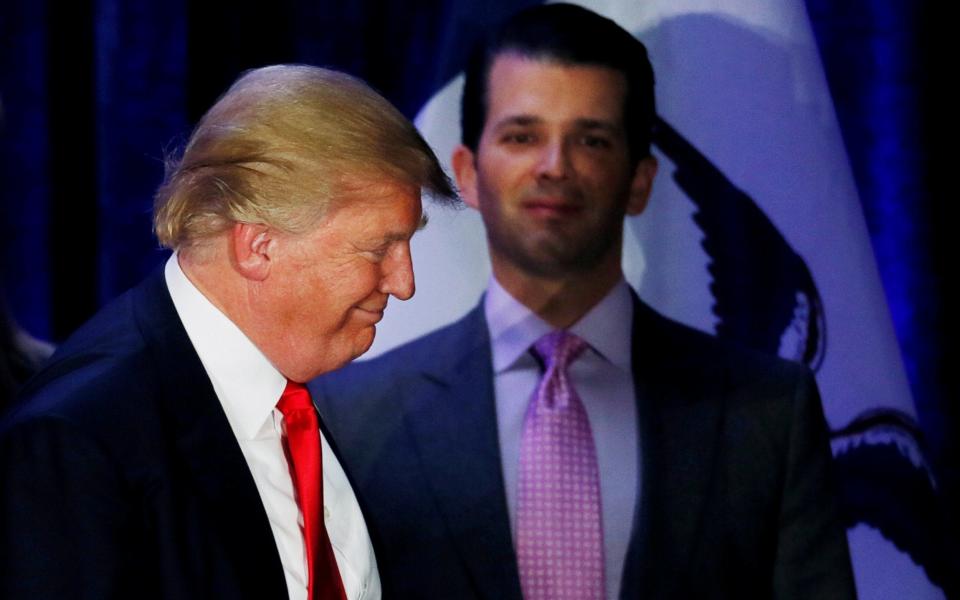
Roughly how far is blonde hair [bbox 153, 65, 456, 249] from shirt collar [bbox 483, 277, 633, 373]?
632 mm

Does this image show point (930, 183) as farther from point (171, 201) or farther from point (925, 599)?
point (171, 201)

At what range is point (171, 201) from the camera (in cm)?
125

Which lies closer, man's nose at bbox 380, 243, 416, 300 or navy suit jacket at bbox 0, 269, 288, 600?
navy suit jacket at bbox 0, 269, 288, 600

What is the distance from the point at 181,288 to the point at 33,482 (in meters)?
0.26

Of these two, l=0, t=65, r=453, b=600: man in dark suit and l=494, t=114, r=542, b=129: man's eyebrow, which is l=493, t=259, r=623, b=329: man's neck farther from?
l=0, t=65, r=453, b=600: man in dark suit

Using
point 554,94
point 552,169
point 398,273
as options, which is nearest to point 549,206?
point 552,169

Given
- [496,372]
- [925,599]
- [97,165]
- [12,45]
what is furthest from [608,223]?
[12,45]

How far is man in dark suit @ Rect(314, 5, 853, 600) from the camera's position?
5.88ft

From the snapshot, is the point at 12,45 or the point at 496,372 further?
the point at 12,45

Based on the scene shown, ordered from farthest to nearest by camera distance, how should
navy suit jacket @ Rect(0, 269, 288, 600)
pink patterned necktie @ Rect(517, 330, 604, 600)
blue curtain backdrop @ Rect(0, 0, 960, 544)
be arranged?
blue curtain backdrop @ Rect(0, 0, 960, 544), pink patterned necktie @ Rect(517, 330, 604, 600), navy suit jacket @ Rect(0, 269, 288, 600)

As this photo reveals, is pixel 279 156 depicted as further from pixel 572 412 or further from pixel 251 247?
pixel 572 412

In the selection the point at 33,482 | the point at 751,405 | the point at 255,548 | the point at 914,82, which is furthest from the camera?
the point at 914,82

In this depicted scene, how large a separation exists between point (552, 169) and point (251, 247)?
Answer: 27.7 inches

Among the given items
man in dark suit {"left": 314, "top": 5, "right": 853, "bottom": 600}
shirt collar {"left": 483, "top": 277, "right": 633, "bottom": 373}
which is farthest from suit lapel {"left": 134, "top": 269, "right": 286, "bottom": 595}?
shirt collar {"left": 483, "top": 277, "right": 633, "bottom": 373}
